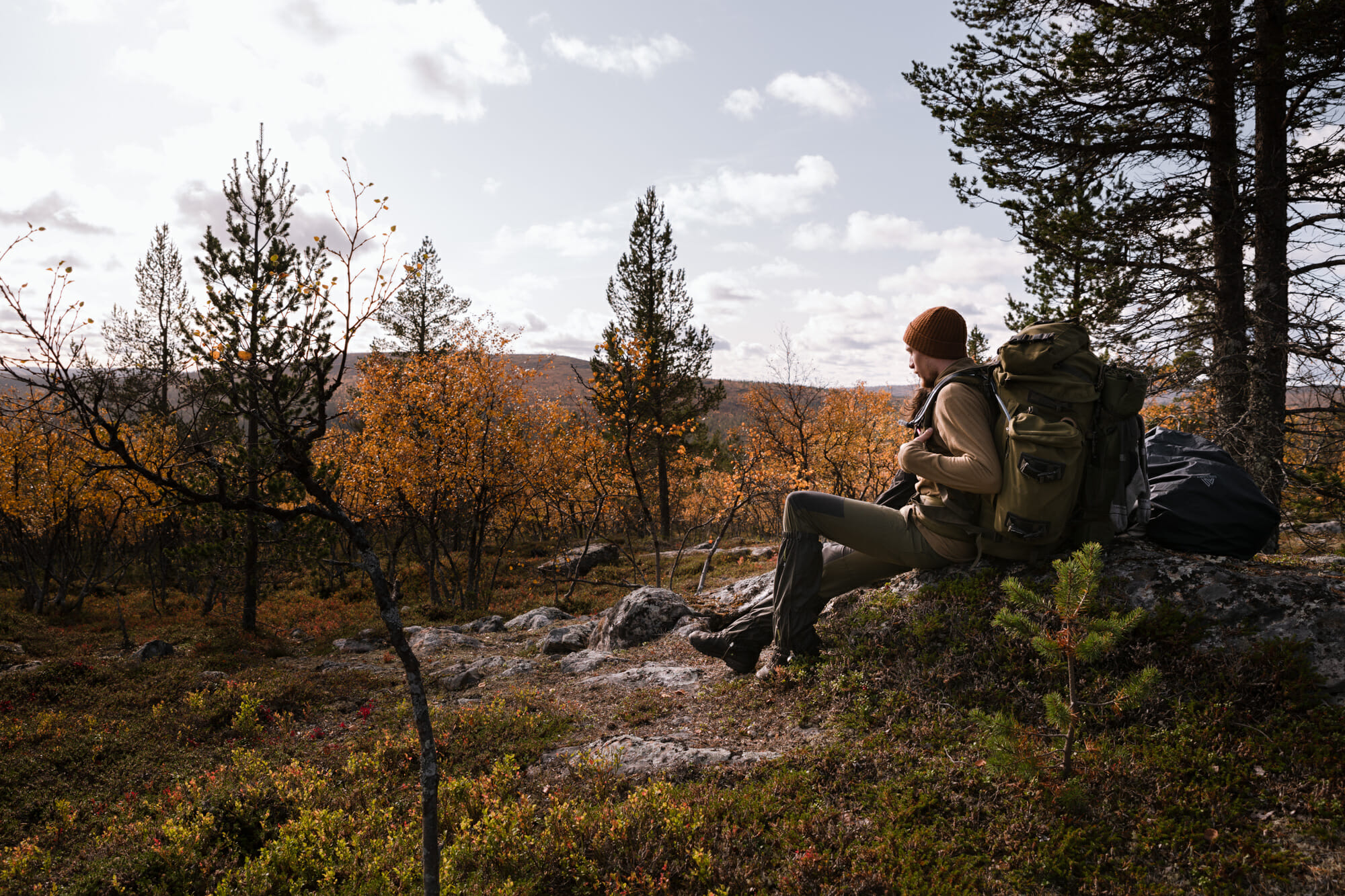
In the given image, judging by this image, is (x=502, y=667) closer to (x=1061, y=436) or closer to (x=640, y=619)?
(x=640, y=619)

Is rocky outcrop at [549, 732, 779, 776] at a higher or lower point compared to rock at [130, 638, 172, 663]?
higher

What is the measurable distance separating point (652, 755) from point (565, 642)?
5.89 meters

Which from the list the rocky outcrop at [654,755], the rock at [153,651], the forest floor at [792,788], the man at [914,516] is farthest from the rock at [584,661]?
the rock at [153,651]

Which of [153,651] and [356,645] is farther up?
[153,651]

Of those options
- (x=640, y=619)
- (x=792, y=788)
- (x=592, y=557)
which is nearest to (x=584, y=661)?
(x=640, y=619)

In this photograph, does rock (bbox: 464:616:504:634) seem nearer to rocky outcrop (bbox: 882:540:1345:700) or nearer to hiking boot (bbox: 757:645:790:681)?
hiking boot (bbox: 757:645:790:681)

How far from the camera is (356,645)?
13625 mm

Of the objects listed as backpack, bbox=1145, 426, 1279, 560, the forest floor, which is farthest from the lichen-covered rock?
backpack, bbox=1145, 426, 1279, 560

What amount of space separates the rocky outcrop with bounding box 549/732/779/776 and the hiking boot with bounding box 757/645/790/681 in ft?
2.95

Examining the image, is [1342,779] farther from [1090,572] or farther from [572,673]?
[572,673]

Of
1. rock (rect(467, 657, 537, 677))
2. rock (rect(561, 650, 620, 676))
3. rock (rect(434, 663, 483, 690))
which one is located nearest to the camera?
rock (rect(561, 650, 620, 676))

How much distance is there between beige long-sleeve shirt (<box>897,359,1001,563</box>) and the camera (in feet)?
13.3

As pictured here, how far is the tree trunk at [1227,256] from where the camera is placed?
8102mm

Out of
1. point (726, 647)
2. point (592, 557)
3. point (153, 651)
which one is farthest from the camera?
point (592, 557)
